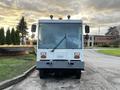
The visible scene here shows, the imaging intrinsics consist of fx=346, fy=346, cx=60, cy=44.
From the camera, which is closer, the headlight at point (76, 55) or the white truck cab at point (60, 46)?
the white truck cab at point (60, 46)

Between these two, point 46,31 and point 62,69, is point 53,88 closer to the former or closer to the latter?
point 62,69

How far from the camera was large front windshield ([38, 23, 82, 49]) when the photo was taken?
16.8 metres

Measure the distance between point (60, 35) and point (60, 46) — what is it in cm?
59

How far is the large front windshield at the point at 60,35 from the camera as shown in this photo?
16.8m

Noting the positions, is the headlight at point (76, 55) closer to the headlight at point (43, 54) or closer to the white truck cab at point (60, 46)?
the white truck cab at point (60, 46)

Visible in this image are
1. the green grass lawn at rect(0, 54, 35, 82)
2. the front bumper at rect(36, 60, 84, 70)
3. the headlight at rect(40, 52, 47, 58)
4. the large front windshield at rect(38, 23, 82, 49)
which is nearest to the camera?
the green grass lawn at rect(0, 54, 35, 82)

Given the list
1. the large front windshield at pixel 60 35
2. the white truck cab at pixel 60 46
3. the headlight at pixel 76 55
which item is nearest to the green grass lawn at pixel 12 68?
the white truck cab at pixel 60 46

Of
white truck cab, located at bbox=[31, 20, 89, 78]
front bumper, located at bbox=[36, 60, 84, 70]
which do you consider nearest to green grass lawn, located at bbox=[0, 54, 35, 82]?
front bumper, located at bbox=[36, 60, 84, 70]

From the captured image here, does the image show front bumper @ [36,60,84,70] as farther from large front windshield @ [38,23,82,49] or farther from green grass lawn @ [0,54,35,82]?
green grass lawn @ [0,54,35,82]

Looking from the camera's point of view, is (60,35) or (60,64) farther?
(60,35)

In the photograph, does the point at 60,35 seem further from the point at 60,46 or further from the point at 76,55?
the point at 76,55

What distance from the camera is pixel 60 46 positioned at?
16750 mm

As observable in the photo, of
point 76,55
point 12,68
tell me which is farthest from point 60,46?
point 12,68

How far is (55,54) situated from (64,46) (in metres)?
0.62
